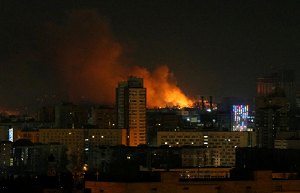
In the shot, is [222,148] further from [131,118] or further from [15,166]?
[15,166]

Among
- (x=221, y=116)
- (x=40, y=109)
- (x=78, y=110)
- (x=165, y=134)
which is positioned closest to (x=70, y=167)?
(x=165, y=134)

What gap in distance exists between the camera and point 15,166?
45.6 meters

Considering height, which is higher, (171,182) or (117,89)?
(117,89)

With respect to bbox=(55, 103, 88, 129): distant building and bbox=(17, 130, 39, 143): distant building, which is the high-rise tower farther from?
bbox=(55, 103, 88, 129): distant building

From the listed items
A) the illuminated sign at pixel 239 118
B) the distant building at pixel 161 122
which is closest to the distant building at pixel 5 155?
the distant building at pixel 161 122

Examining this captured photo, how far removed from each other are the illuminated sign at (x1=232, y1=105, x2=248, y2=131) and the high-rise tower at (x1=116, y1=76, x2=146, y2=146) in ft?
40.0

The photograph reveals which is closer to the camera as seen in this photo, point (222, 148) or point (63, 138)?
point (222, 148)

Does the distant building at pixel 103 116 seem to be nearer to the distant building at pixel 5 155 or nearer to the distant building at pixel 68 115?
the distant building at pixel 68 115

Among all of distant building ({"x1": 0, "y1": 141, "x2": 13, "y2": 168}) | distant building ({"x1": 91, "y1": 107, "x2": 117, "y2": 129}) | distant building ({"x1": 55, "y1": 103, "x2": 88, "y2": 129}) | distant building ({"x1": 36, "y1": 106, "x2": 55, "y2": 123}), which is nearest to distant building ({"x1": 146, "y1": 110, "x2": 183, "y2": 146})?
distant building ({"x1": 91, "y1": 107, "x2": 117, "y2": 129})

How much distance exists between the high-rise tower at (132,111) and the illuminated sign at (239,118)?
12190 millimetres

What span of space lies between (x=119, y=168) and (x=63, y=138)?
13.9 metres

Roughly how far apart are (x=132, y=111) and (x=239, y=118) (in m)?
17.9

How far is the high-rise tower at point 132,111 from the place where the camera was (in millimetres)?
52844

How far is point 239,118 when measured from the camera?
230 ft
